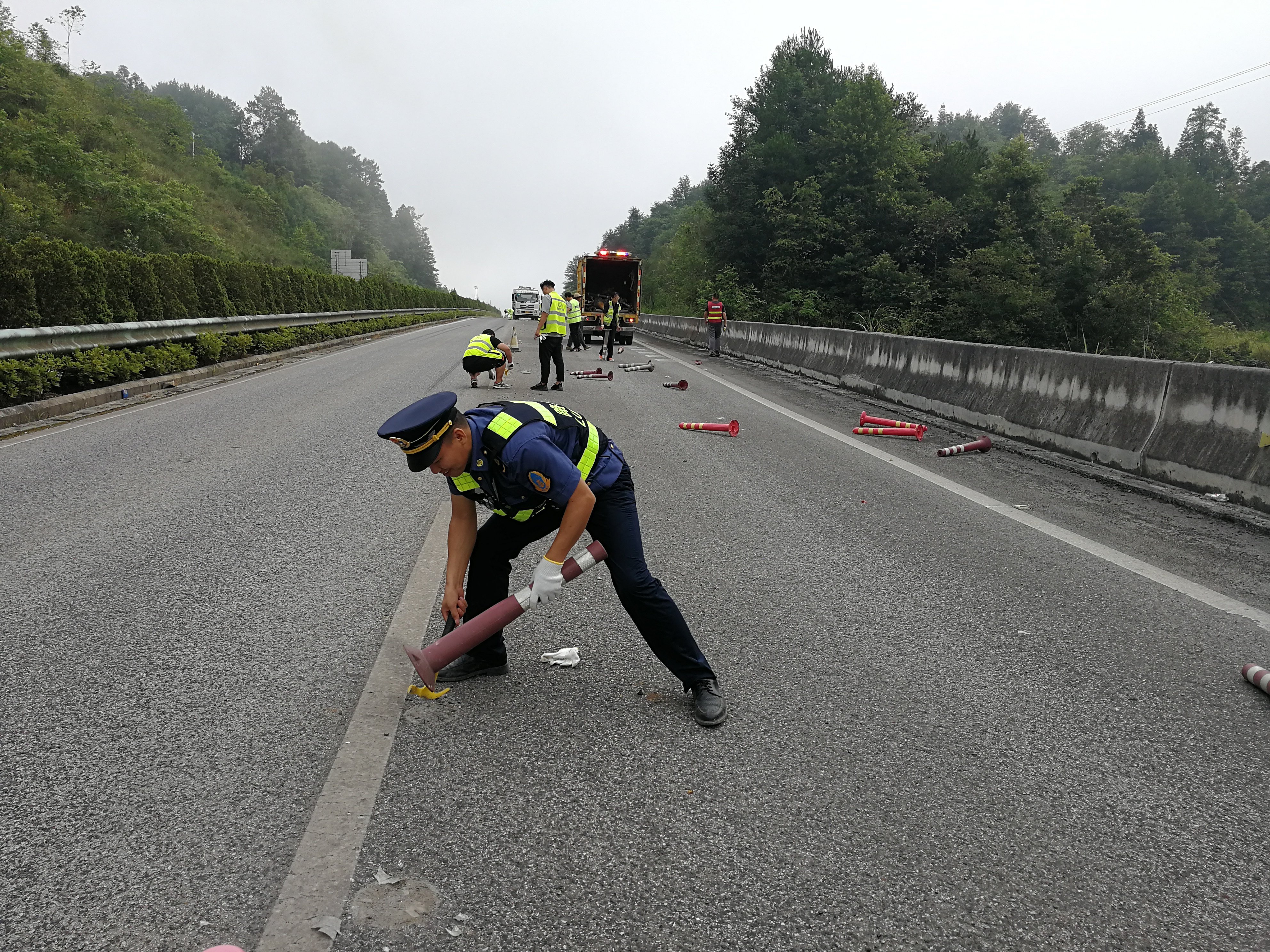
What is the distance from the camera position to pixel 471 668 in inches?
142

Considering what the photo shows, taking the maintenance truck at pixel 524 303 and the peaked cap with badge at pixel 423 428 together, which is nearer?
the peaked cap with badge at pixel 423 428

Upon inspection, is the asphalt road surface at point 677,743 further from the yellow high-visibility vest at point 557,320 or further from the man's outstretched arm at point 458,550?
the yellow high-visibility vest at point 557,320

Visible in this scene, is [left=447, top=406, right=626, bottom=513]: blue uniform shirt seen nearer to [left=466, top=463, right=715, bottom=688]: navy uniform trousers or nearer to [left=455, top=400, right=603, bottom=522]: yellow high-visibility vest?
[left=455, top=400, right=603, bottom=522]: yellow high-visibility vest

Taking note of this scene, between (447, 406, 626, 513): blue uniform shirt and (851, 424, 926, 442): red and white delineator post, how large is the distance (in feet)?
25.4

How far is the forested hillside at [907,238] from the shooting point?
41.6m

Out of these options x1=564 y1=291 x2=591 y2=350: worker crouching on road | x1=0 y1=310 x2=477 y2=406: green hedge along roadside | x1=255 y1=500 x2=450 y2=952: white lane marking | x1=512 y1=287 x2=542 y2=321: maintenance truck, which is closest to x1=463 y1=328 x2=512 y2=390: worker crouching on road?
x1=0 y1=310 x2=477 y2=406: green hedge along roadside

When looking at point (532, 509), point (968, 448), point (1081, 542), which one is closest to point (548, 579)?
point (532, 509)

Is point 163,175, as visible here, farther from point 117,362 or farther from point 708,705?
point 708,705

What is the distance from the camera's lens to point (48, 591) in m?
4.49

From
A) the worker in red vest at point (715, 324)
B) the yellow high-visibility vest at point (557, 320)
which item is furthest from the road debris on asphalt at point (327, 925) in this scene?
the worker in red vest at point (715, 324)

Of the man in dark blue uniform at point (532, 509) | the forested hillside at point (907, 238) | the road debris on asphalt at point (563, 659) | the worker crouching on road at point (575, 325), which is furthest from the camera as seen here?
the forested hillside at point (907, 238)

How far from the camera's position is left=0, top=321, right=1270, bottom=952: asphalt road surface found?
2230 millimetres

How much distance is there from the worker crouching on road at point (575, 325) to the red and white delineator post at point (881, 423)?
861 centimetres

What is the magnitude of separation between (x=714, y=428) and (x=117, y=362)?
8.42 metres
